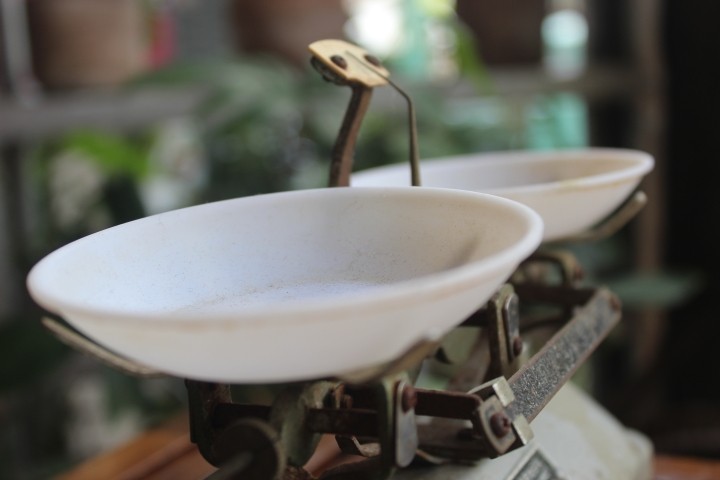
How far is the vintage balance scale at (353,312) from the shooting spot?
0.59 metres

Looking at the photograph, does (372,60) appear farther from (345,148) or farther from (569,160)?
(569,160)

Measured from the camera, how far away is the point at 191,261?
81 cm

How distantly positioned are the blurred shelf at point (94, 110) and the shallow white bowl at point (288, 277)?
3.68 ft

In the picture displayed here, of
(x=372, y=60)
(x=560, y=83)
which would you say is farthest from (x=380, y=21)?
(x=372, y=60)

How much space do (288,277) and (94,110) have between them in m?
1.22

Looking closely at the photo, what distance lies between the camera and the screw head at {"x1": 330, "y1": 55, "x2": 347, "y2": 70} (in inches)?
36.0

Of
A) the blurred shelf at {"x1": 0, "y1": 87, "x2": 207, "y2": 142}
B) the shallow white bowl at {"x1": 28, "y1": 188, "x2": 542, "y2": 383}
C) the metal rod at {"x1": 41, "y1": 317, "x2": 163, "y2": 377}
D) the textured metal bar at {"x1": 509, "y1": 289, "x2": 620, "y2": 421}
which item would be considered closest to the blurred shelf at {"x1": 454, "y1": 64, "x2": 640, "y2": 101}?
the blurred shelf at {"x1": 0, "y1": 87, "x2": 207, "y2": 142}

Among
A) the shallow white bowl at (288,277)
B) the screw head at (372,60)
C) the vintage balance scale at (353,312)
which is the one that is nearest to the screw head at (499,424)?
the vintage balance scale at (353,312)

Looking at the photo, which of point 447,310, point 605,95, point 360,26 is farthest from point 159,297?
point 360,26

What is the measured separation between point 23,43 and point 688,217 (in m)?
1.98

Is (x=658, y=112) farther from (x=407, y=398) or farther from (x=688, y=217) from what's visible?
(x=407, y=398)

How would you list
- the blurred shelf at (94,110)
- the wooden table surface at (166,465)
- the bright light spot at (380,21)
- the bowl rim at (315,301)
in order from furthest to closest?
the bright light spot at (380,21), the blurred shelf at (94,110), the wooden table surface at (166,465), the bowl rim at (315,301)

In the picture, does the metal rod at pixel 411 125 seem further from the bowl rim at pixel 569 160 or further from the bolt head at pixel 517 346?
the bolt head at pixel 517 346

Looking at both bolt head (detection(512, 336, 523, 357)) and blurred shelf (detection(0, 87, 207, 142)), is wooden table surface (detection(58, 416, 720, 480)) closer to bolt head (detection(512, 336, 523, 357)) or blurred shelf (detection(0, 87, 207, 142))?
bolt head (detection(512, 336, 523, 357))
